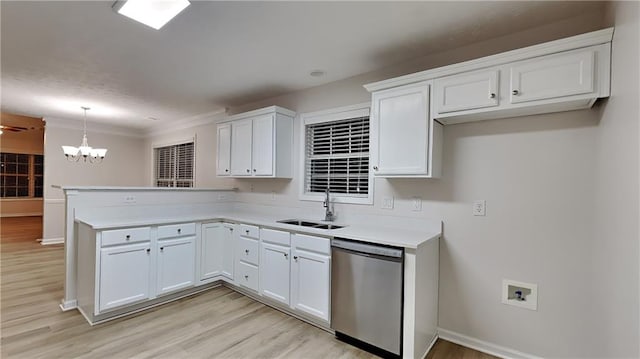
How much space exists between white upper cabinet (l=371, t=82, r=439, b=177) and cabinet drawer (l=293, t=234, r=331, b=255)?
78 centimetres

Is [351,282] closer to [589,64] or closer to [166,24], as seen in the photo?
[589,64]

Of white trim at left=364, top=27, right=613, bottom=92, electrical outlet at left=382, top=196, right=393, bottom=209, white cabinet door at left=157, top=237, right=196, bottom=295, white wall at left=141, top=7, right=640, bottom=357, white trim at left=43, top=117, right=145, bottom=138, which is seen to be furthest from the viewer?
white trim at left=43, top=117, right=145, bottom=138

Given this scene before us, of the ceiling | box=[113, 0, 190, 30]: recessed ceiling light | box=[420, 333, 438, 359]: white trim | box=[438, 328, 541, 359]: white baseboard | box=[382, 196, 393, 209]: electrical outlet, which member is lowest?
box=[420, 333, 438, 359]: white trim

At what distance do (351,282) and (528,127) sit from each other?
1781mm

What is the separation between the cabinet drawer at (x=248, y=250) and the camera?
10.6 ft

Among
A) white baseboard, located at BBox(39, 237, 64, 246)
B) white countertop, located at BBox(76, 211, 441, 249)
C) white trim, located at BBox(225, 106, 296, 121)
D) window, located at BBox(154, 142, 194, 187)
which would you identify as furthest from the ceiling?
white baseboard, located at BBox(39, 237, 64, 246)

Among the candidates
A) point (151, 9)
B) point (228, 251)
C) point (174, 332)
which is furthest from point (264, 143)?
point (174, 332)

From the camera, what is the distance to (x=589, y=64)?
1.73 m

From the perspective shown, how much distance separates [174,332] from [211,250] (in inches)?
42.9

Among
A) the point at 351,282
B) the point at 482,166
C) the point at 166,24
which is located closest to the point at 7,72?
the point at 166,24

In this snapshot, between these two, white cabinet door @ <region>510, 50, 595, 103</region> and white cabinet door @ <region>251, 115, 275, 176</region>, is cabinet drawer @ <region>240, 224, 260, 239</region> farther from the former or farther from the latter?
white cabinet door @ <region>510, 50, 595, 103</region>

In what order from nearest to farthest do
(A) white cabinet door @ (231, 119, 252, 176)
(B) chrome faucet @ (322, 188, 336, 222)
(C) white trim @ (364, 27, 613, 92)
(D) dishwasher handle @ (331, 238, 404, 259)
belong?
(C) white trim @ (364, 27, 613, 92), (D) dishwasher handle @ (331, 238, 404, 259), (B) chrome faucet @ (322, 188, 336, 222), (A) white cabinet door @ (231, 119, 252, 176)

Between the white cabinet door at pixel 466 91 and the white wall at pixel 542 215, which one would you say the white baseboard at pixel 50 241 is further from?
the white cabinet door at pixel 466 91

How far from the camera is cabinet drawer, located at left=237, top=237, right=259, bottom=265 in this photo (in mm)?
3219
